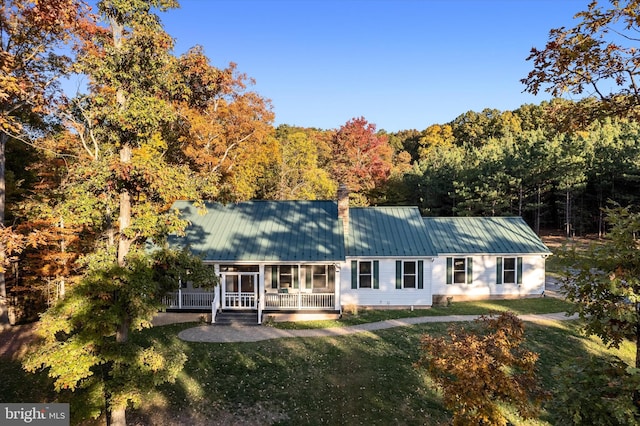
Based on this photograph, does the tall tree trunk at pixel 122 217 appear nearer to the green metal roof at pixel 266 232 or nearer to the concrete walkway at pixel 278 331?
the concrete walkway at pixel 278 331

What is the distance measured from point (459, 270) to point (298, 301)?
32.9 ft

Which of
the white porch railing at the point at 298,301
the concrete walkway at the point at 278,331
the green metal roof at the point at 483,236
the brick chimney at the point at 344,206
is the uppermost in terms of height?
the brick chimney at the point at 344,206

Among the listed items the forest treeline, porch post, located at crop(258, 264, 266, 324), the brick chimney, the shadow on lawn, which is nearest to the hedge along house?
the brick chimney

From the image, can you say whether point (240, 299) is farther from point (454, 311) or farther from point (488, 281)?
point (488, 281)

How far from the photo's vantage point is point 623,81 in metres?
5.82

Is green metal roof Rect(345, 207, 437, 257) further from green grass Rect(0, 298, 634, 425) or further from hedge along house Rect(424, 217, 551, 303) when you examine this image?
green grass Rect(0, 298, 634, 425)

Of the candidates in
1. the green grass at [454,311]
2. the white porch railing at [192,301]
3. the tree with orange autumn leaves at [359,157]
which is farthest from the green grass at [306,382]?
the tree with orange autumn leaves at [359,157]

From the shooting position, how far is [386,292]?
69.9 feet

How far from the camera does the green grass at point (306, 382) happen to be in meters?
11.7

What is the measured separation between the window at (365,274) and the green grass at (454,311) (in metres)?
1.40

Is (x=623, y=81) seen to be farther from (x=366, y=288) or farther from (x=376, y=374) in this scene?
(x=366, y=288)

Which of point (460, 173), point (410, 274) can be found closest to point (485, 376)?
point (410, 274)

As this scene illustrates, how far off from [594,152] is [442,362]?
141 ft

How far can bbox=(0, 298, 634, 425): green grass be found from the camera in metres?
11.7
